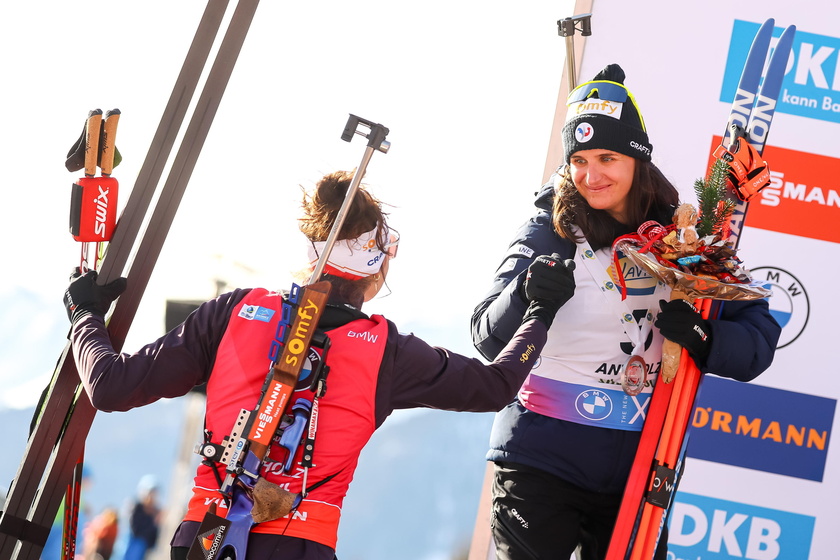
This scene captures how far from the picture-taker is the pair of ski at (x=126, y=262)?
1.89 meters

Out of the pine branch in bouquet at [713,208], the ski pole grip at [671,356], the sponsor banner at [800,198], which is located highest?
the sponsor banner at [800,198]

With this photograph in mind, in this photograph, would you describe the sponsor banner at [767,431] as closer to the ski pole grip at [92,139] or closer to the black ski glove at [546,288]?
the black ski glove at [546,288]

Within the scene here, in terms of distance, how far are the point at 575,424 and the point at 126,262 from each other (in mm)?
1097

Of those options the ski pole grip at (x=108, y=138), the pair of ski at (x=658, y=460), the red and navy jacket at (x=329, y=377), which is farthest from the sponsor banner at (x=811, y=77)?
the ski pole grip at (x=108, y=138)

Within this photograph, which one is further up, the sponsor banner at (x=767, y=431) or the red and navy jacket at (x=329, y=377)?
the sponsor banner at (x=767, y=431)

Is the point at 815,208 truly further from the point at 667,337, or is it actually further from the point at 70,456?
the point at 70,456

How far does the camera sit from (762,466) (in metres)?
2.90

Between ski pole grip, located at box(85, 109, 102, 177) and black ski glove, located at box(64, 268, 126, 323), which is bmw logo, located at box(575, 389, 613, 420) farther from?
ski pole grip, located at box(85, 109, 102, 177)

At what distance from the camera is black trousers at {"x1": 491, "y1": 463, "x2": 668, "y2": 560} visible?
1.75m

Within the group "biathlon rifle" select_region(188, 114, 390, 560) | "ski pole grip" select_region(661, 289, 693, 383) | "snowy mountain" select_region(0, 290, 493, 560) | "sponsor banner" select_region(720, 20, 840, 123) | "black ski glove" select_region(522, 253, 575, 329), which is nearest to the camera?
"biathlon rifle" select_region(188, 114, 390, 560)

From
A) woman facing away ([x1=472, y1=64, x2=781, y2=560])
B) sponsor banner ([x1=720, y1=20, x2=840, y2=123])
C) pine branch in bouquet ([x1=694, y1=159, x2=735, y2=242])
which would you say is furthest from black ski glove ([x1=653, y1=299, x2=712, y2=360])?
sponsor banner ([x1=720, y1=20, x2=840, y2=123])

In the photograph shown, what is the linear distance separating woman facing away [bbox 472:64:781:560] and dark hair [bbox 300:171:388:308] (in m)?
0.33

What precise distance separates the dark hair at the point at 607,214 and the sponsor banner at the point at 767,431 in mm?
1217

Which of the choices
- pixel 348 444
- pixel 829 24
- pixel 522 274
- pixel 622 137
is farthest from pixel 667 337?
pixel 829 24
